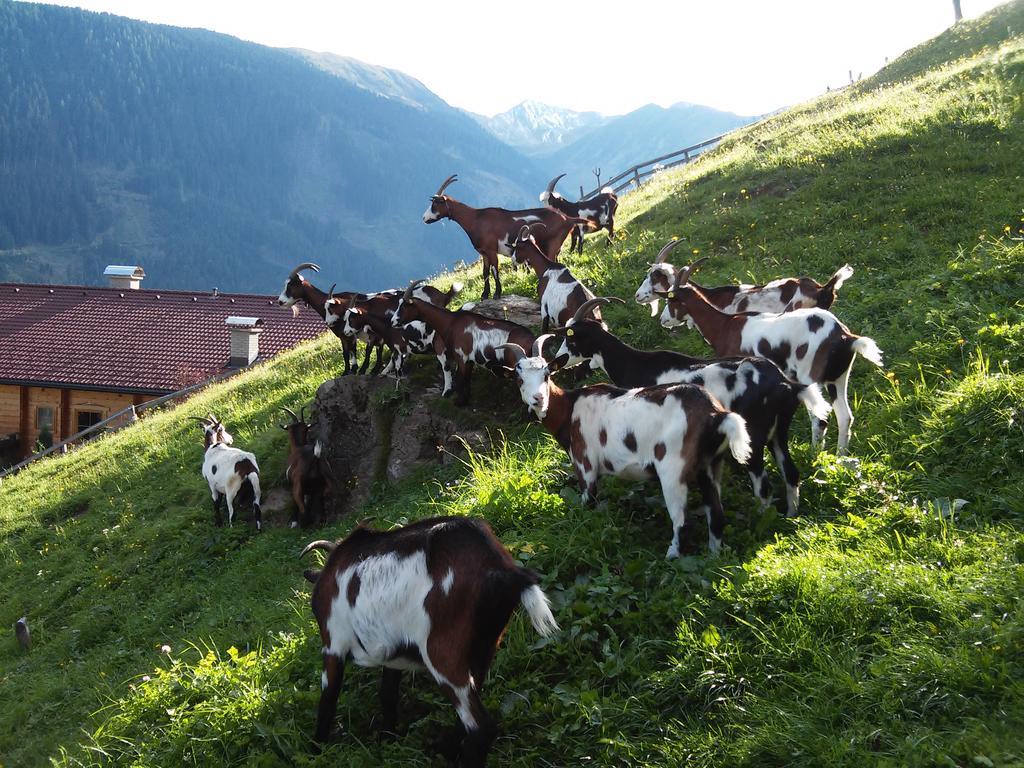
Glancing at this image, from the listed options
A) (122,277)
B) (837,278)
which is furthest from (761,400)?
(122,277)

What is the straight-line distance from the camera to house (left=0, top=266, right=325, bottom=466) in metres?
29.8

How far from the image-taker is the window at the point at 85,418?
30.1m

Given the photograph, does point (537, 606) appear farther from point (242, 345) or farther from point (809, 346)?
point (242, 345)

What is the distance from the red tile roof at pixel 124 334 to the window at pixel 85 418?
1127 millimetres

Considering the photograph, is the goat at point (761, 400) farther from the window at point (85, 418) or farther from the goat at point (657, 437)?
the window at point (85, 418)

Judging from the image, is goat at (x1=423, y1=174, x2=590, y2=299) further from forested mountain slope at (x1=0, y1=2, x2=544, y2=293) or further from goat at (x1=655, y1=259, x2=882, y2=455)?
forested mountain slope at (x1=0, y1=2, x2=544, y2=293)

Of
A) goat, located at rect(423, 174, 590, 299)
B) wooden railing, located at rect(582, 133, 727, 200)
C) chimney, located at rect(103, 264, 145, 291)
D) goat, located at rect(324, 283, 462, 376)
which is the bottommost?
goat, located at rect(324, 283, 462, 376)

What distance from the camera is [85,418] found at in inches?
1192

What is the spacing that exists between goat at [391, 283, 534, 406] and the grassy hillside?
105cm

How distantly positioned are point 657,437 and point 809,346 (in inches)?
102

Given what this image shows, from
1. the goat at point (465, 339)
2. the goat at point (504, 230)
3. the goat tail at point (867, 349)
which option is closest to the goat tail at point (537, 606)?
the goat tail at point (867, 349)

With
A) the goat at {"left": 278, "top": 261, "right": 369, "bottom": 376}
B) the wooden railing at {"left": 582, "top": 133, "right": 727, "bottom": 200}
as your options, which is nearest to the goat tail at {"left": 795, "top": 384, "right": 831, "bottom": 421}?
the goat at {"left": 278, "top": 261, "right": 369, "bottom": 376}

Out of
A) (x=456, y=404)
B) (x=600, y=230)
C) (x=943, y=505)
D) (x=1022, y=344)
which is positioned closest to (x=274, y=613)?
(x=456, y=404)

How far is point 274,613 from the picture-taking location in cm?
777
